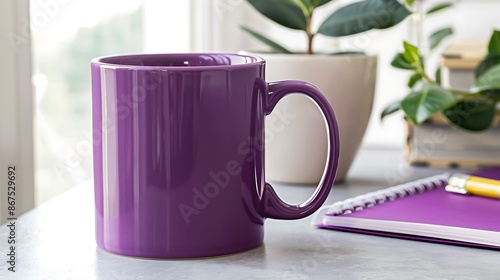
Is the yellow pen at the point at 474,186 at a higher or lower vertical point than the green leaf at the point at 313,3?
lower

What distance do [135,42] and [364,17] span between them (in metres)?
0.48

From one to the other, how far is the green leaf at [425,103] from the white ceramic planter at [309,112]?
6 centimetres

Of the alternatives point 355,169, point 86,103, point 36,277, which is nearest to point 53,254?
point 36,277

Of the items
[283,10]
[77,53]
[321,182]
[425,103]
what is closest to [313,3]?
[283,10]

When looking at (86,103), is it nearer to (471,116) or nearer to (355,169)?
(355,169)

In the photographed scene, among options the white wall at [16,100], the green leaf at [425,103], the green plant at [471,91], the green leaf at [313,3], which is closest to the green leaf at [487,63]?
the green plant at [471,91]

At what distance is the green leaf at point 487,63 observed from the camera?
0.95 metres

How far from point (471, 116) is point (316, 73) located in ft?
0.69

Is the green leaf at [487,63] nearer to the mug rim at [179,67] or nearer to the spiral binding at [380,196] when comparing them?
the spiral binding at [380,196]

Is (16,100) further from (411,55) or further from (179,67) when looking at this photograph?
(411,55)

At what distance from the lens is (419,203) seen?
75 cm

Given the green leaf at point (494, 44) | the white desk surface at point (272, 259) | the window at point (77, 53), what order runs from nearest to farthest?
the white desk surface at point (272, 259) < the green leaf at point (494, 44) < the window at point (77, 53)

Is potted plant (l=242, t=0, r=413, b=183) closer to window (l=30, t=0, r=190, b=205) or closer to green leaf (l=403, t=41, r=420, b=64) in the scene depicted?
green leaf (l=403, t=41, r=420, b=64)

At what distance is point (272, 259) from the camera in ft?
1.99
